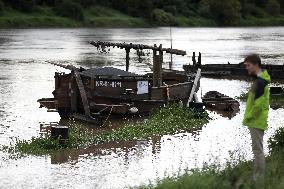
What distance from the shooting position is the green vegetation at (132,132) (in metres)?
18.8

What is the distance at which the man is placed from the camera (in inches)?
443

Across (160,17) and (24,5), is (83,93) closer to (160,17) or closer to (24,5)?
(24,5)

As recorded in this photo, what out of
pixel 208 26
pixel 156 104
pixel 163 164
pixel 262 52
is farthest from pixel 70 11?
pixel 163 164

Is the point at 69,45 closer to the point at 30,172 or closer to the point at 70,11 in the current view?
the point at 70,11

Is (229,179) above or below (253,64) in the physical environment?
below

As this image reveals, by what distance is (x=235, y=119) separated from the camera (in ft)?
84.6

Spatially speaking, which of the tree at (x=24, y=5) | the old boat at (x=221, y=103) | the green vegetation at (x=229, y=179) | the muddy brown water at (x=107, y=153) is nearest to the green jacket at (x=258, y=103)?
the green vegetation at (x=229, y=179)

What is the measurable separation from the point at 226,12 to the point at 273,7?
29235mm

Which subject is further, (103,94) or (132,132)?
(103,94)

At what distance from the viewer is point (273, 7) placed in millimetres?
180625

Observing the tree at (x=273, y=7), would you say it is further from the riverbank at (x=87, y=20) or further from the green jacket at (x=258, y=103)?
the green jacket at (x=258, y=103)

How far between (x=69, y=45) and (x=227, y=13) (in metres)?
90.0

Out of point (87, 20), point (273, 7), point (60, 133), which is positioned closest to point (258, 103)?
point (60, 133)

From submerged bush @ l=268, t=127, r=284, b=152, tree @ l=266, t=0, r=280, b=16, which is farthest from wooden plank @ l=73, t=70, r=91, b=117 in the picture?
tree @ l=266, t=0, r=280, b=16
